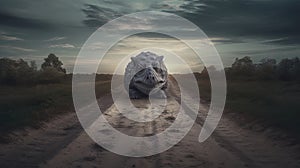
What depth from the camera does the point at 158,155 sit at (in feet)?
25.3

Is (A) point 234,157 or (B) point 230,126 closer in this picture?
(A) point 234,157

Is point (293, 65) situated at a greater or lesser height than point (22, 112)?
greater

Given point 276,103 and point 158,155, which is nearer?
point 158,155

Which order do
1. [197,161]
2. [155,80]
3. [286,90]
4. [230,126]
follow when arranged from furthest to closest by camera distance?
1. [286,90]
2. [155,80]
3. [230,126]
4. [197,161]

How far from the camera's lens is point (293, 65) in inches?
1155

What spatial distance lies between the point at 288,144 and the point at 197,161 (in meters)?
3.03

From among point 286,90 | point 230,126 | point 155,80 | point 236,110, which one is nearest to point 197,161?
point 230,126

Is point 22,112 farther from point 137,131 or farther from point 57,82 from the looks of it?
point 57,82

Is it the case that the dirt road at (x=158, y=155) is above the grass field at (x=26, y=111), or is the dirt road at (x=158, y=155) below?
below

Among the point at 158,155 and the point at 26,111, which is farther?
the point at 26,111

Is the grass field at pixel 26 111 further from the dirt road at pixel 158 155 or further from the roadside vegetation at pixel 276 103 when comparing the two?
the roadside vegetation at pixel 276 103

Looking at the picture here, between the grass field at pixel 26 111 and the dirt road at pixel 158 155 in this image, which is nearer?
the dirt road at pixel 158 155

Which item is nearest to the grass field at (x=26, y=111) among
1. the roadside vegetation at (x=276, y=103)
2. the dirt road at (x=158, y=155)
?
the dirt road at (x=158, y=155)

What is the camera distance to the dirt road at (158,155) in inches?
279
